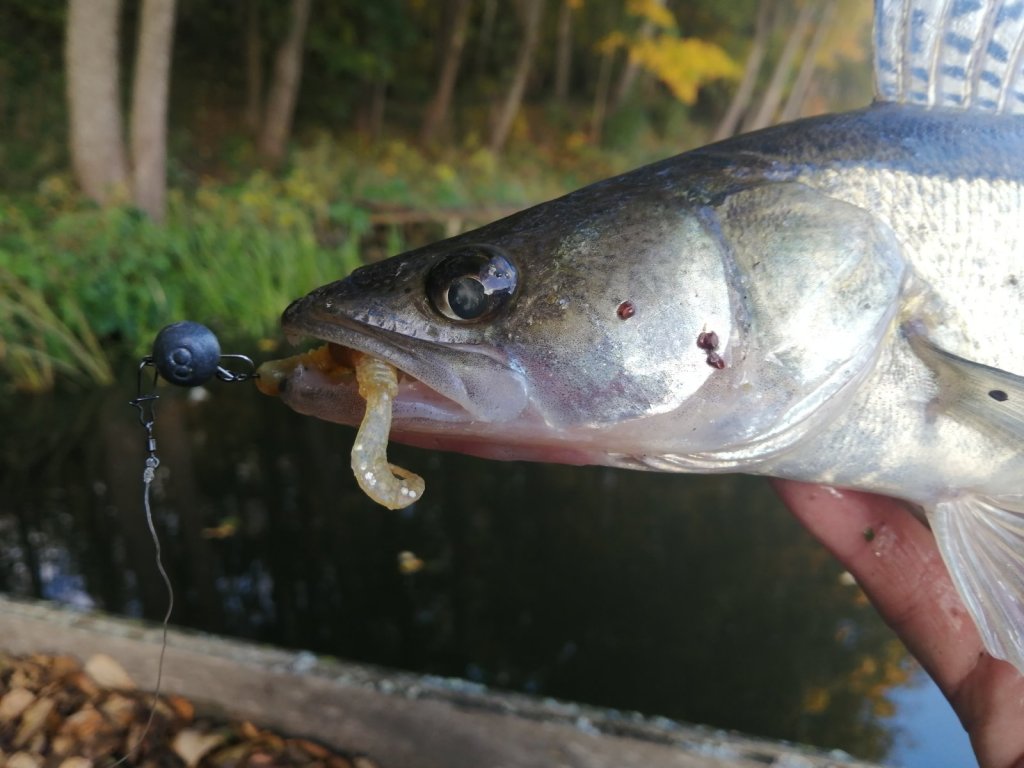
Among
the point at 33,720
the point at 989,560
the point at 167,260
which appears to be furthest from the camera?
the point at 167,260

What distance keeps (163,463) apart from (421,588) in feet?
6.84

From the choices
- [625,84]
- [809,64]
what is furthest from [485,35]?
[809,64]

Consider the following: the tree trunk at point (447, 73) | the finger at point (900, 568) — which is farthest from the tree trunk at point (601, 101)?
the finger at point (900, 568)

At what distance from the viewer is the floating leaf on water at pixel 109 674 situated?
2293mm

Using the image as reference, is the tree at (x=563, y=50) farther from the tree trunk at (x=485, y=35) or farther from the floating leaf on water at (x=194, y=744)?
the floating leaf on water at (x=194, y=744)

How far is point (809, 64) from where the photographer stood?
23.0 meters

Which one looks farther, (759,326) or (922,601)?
(922,601)

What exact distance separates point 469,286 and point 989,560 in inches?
50.0

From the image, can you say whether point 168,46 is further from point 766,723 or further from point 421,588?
point 766,723

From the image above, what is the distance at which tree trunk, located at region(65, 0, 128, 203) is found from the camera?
7.81m

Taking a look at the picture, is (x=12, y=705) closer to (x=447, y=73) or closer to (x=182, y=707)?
(x=182, y=707)

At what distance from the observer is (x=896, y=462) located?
60.9 inches

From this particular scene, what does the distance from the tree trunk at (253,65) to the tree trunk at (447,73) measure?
3.58 meters

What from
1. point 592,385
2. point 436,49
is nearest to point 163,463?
point 592,385
